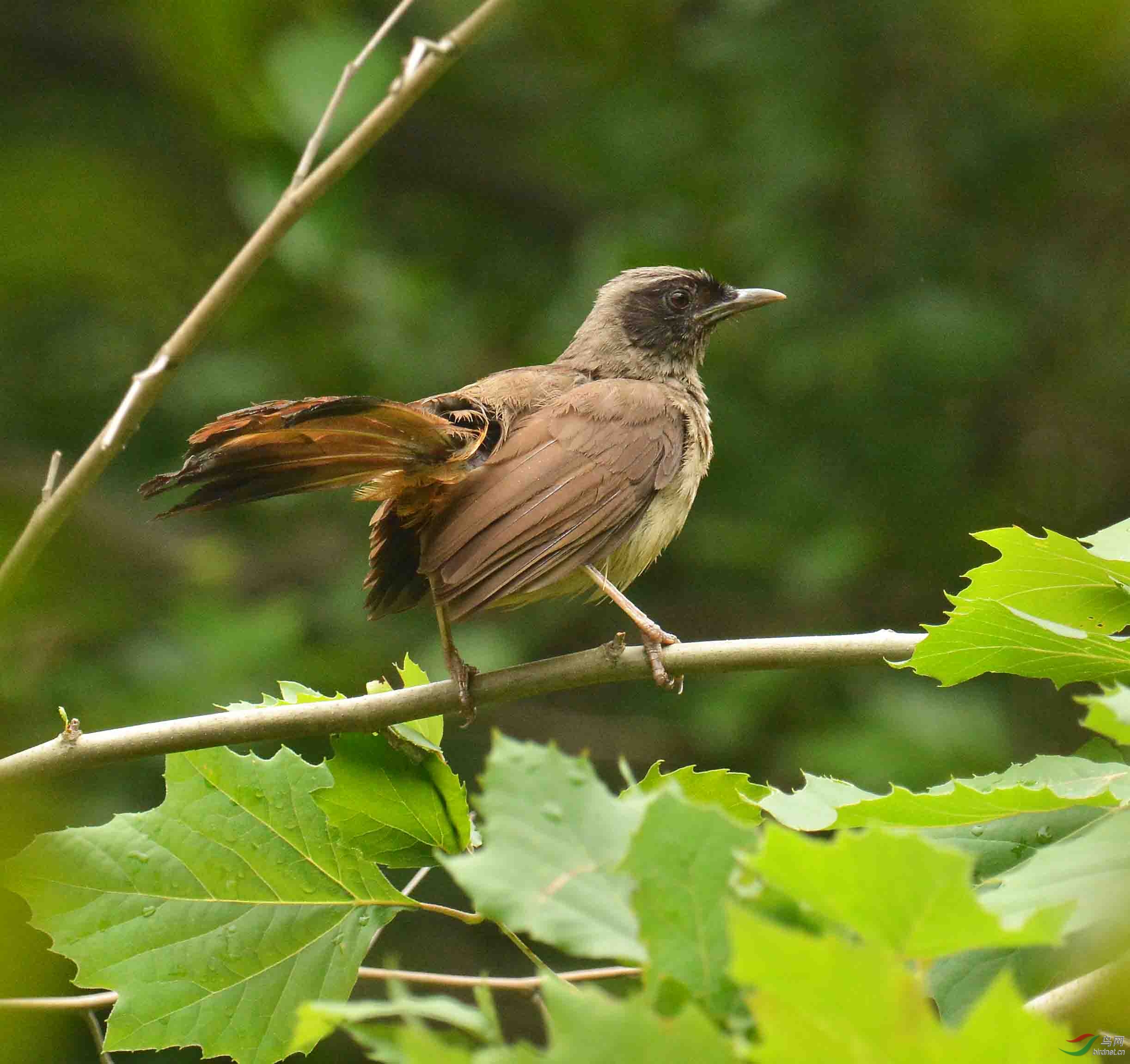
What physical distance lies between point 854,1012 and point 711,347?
6167 millimetres

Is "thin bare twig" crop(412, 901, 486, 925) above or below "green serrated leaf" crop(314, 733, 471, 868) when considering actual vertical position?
below

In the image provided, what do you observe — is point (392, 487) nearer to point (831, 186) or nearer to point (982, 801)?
point (982, 801)

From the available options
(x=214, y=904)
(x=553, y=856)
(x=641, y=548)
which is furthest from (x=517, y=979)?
(x=641, y=548)

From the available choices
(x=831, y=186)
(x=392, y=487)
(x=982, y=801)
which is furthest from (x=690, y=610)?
(x=982, y=801)

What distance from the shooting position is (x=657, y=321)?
5082 mm

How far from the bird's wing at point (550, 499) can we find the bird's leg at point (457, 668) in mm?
79

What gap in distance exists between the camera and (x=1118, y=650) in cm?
189

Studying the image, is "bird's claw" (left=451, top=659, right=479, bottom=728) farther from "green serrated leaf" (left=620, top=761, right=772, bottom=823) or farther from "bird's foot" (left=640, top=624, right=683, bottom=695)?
"green serrated leaf" (left=620, top=761, right=772, bottom=823)

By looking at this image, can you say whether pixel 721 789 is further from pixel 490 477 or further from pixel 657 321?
pixel 657 321

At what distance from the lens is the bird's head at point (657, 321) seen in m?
4.97

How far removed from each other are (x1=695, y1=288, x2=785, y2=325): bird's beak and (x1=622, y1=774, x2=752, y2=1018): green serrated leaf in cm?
400

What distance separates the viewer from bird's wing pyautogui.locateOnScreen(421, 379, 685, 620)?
3.40 metres

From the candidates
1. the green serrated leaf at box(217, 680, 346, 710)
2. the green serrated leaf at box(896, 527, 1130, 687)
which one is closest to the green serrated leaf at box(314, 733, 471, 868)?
the green serrated leaf at box(217, 680, 346, 710)

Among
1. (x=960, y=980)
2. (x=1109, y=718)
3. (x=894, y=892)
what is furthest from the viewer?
(x=960, y=980)
